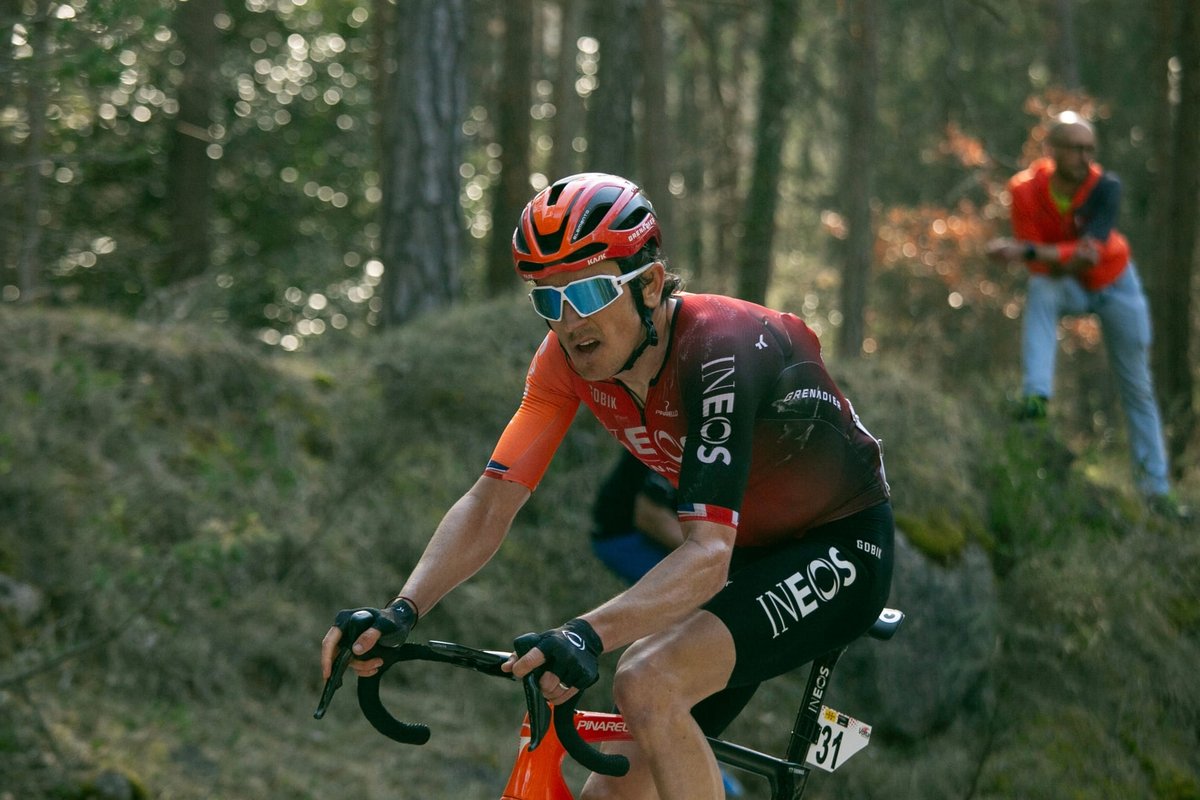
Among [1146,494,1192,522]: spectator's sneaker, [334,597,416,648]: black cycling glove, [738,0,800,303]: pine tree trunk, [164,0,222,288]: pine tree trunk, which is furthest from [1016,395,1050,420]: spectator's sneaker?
[164,0,222,288]: pine tree trunk

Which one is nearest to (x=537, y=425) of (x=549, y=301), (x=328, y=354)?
(x=549, y=301)

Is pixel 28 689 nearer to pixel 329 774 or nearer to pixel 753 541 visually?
pixel 329 774

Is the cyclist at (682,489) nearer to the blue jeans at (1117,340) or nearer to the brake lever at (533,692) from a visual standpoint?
the brake lever at (533,692)

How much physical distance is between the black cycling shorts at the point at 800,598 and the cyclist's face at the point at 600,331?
67 centimetres

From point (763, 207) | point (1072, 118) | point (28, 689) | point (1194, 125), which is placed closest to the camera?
point (28, 689)

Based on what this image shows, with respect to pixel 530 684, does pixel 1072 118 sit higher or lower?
higher

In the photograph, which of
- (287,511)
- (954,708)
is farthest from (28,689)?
(954,708)

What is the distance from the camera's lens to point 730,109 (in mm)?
23609

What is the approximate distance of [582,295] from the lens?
3.45 metres

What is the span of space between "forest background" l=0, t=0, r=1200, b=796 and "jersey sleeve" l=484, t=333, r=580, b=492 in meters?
1.92

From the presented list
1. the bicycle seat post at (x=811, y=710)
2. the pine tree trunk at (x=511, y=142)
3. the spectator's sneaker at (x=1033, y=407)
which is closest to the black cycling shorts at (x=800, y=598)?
the bicycle seat post at (x=811, y=710)

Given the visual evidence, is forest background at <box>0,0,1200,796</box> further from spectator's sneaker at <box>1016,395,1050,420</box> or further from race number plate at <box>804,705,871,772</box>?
race number plate at <box>804,705,871,772</box>

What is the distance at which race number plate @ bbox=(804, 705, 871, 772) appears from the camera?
3756 mm

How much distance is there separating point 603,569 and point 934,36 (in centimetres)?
2001
